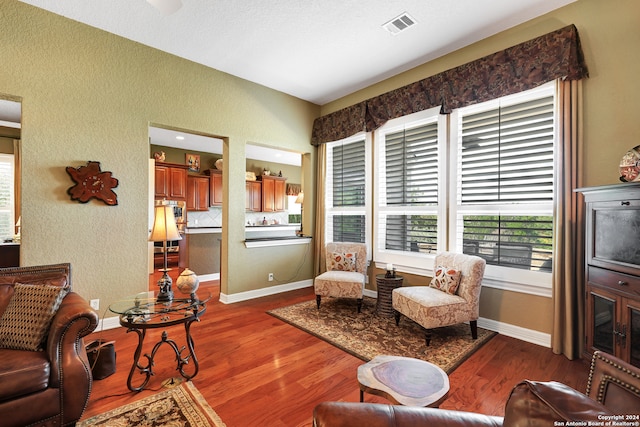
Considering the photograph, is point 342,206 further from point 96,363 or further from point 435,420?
point 435,420

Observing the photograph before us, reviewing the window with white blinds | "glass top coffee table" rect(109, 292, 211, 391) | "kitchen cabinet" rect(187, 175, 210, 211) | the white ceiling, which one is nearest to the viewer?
"glass top coffee table" rect(109, 292, 211, 391)

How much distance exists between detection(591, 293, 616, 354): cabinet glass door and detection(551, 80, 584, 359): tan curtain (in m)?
0.34

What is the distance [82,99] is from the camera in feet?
9.78

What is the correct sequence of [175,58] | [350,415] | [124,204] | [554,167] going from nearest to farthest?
[350,415], [554,167], [124,204], [175,58]

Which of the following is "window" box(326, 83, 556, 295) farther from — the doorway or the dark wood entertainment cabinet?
the doorway

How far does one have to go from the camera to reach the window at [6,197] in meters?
4.91

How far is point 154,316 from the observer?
2.06 metres

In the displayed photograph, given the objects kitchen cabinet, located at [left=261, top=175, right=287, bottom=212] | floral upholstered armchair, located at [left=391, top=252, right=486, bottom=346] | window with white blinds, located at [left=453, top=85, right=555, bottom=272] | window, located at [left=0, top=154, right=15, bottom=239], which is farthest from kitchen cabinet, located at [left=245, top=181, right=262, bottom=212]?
window with white blinds, located at [left=453, top=85, right=555, bottom=272]

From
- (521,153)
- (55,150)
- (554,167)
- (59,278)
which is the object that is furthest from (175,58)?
(554,167)

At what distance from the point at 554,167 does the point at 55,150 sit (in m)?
4.85

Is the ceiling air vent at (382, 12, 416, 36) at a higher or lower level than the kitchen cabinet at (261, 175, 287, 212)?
higher

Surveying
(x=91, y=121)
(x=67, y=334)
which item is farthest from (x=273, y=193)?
(x=67, y=334)

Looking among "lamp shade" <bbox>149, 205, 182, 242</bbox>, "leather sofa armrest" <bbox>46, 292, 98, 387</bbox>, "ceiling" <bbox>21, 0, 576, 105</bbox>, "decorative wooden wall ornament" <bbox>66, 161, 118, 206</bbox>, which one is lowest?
"leather sofa armrest" <bbox>46, 292, 98, 387</bbox>

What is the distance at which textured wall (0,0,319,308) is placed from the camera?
2725mm
